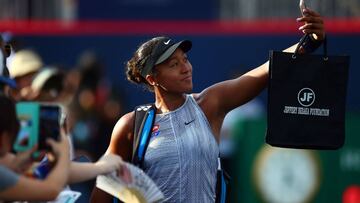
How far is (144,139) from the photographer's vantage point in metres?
6.35

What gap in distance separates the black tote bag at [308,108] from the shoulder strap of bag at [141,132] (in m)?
0.64

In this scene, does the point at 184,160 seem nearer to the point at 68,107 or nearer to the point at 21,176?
the point at 21,176

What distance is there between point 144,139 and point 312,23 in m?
1.07

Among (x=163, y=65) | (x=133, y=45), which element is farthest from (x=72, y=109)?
(x=163, y=65)

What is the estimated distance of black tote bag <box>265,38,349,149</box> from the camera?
6.46m

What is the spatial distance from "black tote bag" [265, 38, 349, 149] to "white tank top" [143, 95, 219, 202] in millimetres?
381

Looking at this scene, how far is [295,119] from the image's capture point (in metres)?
6.48

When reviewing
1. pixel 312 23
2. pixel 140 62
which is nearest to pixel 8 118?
pixel 140 62

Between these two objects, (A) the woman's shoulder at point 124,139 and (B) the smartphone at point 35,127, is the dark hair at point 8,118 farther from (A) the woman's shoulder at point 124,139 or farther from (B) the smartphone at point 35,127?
(A) the woman's shoulder at point 124,139

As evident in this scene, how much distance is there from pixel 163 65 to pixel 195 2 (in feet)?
29.3

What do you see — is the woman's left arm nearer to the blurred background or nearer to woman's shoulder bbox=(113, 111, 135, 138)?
woman's shoulder bbox=(113, 111, 135, 138)

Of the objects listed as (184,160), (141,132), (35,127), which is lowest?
(184,160)

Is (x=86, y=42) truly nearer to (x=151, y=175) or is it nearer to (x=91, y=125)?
(x=91, y=125)

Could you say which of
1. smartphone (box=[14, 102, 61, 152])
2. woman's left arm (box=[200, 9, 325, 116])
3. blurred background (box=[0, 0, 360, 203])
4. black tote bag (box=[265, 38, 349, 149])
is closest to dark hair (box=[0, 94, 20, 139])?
smartphone (box=[14, 102, 61, 152])
